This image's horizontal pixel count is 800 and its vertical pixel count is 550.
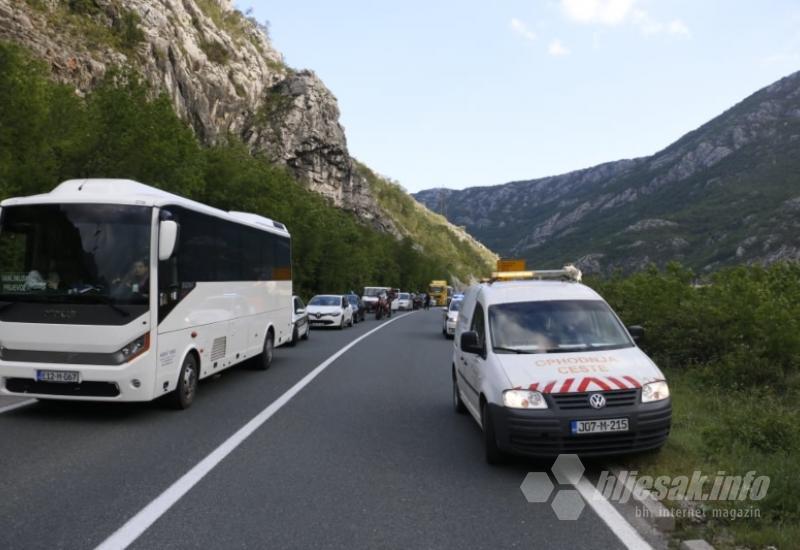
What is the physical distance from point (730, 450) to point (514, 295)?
9.06ft

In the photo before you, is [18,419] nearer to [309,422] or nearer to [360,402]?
[309,422]

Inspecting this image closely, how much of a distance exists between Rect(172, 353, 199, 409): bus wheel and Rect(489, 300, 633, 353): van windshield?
462 centimetres

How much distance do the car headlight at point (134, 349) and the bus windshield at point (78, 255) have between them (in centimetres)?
48

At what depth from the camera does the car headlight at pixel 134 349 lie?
27.0 ft

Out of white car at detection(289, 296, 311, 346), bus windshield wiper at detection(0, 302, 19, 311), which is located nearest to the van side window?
bus windshield wiper at detection(0, 302, 19, 311)

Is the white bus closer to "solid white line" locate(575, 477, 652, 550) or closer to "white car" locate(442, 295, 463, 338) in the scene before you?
"solid white line" locate(575, 477, 652, 550)

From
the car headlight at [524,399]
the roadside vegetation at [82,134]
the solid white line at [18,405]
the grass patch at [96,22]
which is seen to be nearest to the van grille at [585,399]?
the car headlight at [524,399]

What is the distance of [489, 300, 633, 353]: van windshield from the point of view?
23.2ft

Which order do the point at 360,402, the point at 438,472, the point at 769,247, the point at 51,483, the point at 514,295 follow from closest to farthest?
the point at 51,483
the point at 438,472
the point at 514,295
the point at 360,402
the point at 769,247

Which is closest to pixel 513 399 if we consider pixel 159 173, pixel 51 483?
pixel 51 483

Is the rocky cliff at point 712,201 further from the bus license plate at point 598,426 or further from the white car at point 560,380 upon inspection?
the bus license plate at point 598,426

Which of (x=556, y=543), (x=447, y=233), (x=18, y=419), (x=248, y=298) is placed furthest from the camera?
(x=447, y=233)

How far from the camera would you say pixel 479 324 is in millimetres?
7949

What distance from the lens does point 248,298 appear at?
12.9 m
